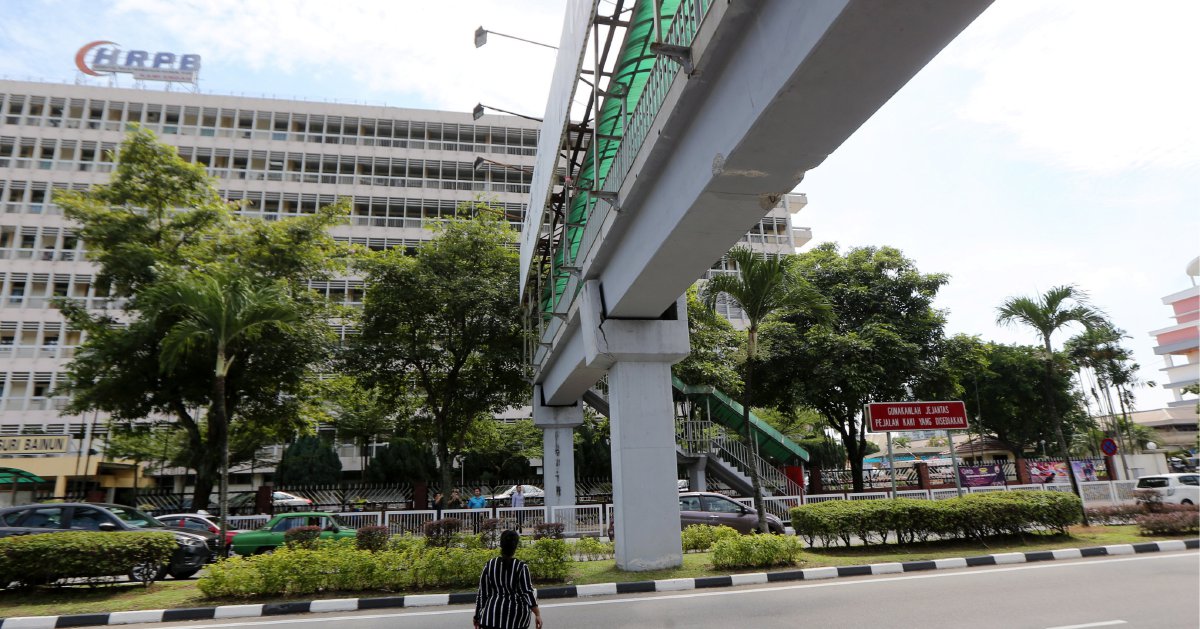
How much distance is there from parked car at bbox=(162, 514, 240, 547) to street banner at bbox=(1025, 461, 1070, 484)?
28.6 metres

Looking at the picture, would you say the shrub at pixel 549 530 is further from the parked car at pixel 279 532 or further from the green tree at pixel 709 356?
the green tree at pixel 709 356

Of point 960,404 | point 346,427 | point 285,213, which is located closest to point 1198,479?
point 960,404

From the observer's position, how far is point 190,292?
13.3 metres

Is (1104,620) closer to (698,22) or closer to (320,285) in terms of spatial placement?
(698,22)

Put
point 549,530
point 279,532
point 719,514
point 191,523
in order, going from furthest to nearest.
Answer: point 191,523 → point 719,514 → point 279,532 → point 549,530

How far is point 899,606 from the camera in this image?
7.84 metres

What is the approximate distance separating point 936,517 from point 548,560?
26.5ft

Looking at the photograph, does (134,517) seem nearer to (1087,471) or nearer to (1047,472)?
(1047,472)

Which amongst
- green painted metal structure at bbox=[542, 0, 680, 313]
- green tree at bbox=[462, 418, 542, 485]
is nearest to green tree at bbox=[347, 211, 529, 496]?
green painted metal structure at bbox=[542, 0, 680, 313]

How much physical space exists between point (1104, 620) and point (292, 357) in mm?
20570

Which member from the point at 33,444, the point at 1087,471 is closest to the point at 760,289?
the point at 1087,471

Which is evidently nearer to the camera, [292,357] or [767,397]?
[292,357]

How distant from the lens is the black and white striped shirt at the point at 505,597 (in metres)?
4.43

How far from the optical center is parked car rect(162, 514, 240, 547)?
15.5 meters
